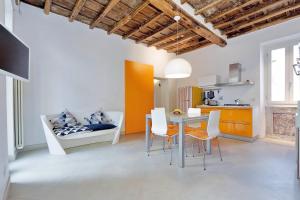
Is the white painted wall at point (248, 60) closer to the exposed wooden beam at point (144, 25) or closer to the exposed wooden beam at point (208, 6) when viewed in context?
the exposed wooden beam at point (208, 6)

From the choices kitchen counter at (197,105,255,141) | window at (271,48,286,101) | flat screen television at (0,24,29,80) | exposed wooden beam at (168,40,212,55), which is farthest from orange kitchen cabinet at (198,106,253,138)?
flat screen television at (0,24,29,80)

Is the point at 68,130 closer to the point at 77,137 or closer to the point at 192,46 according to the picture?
the point at 77,137

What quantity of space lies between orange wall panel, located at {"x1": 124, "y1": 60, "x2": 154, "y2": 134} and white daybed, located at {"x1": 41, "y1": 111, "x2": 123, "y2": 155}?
1009 mm

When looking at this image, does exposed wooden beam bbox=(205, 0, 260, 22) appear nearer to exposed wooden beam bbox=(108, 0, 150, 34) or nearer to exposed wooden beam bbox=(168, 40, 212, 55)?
exposed wooden beam bbox=(168, 40, 212, 55)

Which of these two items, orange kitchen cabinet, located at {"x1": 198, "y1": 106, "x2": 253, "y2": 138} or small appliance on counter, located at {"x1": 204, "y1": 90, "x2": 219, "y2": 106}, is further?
small appliance on counter, located at {"x1": 204, "y1": 90, "x2": 219, "y2": 106}

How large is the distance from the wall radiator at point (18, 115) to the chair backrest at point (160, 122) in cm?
258

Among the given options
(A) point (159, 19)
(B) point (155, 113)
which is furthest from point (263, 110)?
(A) point (159, 19)

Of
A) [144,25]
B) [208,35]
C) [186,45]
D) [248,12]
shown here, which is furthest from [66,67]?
[248,12]

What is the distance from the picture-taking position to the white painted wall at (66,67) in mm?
3600

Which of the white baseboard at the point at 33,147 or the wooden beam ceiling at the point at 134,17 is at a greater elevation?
the wooden beam ceiling at the point at 134,17

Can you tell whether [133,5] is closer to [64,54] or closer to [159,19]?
[159,19]

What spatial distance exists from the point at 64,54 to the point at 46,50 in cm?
38

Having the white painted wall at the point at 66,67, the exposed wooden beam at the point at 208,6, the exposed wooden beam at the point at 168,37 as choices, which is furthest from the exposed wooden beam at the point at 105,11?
the exposed wooden beam at the point at 168,37

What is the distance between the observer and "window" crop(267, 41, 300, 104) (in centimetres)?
414
